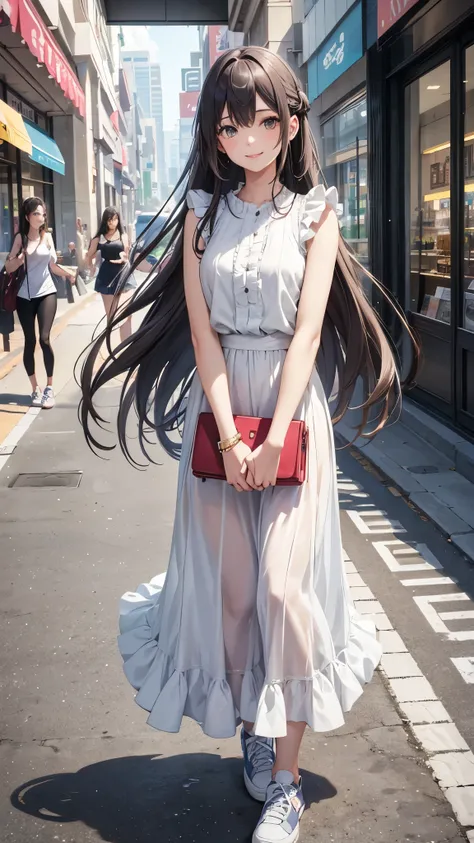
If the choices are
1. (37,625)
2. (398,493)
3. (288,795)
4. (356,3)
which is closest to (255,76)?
(288,795)

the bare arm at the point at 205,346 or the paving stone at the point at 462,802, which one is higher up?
the bare arm at the point at 205,346

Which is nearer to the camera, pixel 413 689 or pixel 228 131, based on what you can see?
pixel 228 131

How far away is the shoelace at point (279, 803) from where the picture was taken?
2.62m

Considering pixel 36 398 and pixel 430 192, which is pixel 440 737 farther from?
pixel 36 398

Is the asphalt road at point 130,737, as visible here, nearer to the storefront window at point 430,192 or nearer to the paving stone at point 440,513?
the paving stone at point 440,513

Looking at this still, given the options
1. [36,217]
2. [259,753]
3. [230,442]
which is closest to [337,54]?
[36,217]

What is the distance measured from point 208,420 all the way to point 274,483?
260mm

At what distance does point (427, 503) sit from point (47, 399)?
15.9 ft

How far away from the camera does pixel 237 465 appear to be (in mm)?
2537

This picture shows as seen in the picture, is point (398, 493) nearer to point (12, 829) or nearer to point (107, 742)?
point (107, 742)

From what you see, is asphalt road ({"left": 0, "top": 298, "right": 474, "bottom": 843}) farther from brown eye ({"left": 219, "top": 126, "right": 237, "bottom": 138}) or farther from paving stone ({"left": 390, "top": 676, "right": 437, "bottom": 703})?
brown eye ({"left": 219, "top": 126, "right": 237, "bottom": 138})

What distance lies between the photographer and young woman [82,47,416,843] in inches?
102

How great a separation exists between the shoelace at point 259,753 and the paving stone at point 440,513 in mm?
2784

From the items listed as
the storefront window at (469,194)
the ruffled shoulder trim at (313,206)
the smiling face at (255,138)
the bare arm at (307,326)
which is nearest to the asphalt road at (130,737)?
the bare arm at (307,326)
